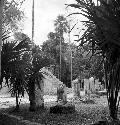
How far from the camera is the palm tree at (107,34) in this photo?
14.4 feet

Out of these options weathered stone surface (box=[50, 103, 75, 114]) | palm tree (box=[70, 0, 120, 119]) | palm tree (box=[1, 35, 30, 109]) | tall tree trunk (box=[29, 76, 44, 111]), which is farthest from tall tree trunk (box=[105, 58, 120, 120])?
tall tree trunk (box=[29, 76, 44, 111])

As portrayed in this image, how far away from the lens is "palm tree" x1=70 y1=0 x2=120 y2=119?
4375 millimetres

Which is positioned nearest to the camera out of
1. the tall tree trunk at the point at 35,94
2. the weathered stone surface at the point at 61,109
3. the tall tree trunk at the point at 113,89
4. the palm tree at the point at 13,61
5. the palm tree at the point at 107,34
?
the palm tree at the point at 107,34

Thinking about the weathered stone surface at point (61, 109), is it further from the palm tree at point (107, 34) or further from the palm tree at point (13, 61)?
the palm tree at point (107, 34)

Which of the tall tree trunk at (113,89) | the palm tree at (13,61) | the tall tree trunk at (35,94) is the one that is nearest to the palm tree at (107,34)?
the tall tree trunk at (113,89)

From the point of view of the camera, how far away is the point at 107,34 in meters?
4.44

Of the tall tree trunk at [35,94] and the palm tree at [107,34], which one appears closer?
the palm tree at [107,34]

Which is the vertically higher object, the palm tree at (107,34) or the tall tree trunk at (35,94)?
the palm tree at (107,34)

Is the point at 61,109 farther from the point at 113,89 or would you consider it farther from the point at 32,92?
the point at 113,89

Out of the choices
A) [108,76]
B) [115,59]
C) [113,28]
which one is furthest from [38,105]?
[113,28]

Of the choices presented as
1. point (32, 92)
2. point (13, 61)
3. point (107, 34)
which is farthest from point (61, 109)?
point (107, 34)

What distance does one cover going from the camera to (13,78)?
895 cm

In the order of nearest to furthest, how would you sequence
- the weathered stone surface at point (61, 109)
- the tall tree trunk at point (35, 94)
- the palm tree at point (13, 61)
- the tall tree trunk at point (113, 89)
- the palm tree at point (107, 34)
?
the palm tree at point (107, 34) < the tall tree trunk at point (113, 89) < the palm tree at point (13, 61) < the weathered stone surface at point (61, 109) < the tall tree trunk at point (35, 94)

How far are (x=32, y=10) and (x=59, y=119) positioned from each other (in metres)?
8.67
